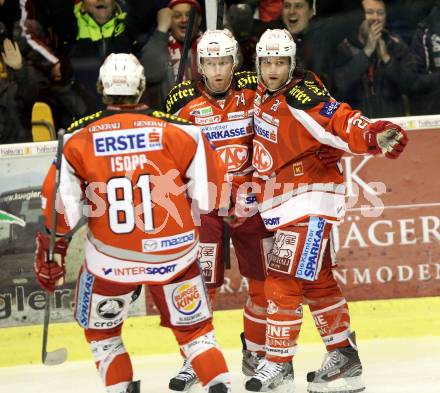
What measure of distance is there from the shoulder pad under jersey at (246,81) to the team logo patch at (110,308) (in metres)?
1.36

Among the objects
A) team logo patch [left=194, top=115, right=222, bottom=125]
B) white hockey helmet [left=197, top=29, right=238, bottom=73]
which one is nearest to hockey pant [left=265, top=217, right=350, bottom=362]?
team logo patch [left=194, top=115, right=222, bottom=125]

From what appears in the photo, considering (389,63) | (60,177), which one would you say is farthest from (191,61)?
(60,177)

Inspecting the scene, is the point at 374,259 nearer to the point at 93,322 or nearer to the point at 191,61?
the point at 191,61

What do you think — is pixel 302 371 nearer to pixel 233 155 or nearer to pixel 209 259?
pixel 209 259

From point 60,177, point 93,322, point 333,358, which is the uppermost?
point 60,177

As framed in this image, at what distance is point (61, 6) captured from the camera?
298 inches

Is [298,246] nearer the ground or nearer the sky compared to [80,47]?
nearer the ground

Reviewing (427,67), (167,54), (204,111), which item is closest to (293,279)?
(204,111)

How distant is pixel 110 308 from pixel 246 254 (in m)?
1.14

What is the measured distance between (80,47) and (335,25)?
1524 millimetres

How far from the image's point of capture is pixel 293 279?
5.62m

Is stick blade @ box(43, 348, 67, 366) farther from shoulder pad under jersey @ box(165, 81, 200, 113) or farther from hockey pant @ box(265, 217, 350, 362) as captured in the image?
shoulder pad under jersey @ box(165, 81, 200, 113)

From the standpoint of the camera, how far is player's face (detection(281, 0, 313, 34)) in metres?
7.50

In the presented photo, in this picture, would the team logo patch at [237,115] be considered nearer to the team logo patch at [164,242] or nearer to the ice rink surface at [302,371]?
the team logo patch at [164,242]
